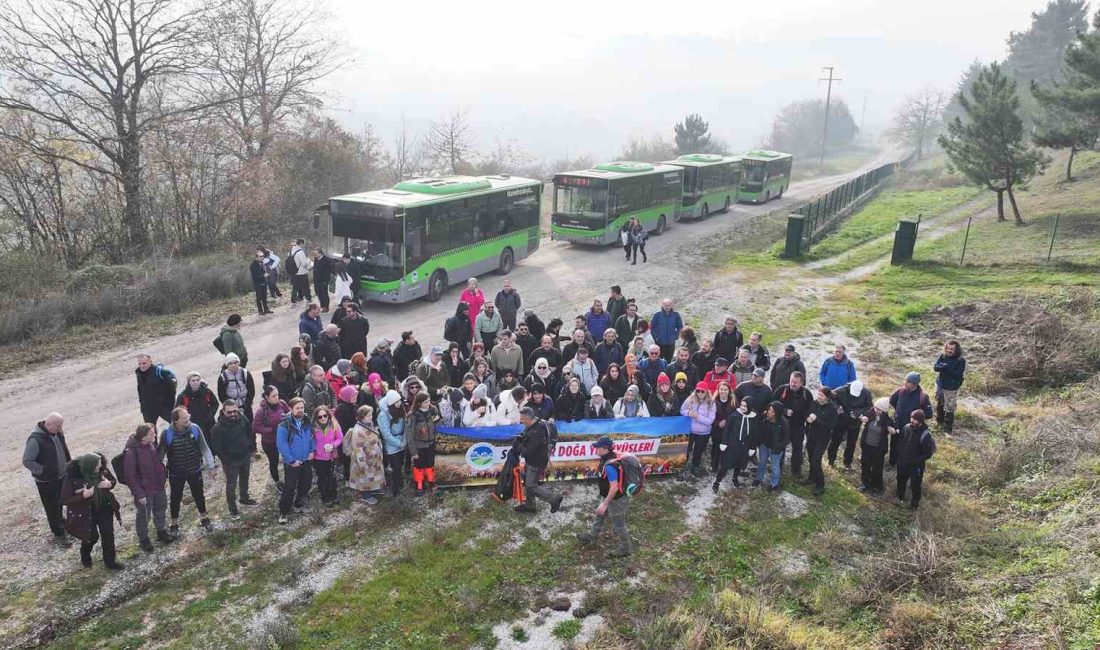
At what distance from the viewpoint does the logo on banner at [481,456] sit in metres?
10.5

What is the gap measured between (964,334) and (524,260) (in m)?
14.5

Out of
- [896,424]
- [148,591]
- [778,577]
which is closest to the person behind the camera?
[148,591]

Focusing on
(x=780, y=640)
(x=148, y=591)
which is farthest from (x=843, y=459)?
(x=148, y=591)

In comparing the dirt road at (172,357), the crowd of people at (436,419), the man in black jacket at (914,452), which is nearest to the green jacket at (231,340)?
the crowd of people at (436,419)

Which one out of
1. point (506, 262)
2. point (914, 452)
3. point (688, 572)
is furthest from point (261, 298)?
point (914, 452)

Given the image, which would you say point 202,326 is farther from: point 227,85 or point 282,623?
point 227,85

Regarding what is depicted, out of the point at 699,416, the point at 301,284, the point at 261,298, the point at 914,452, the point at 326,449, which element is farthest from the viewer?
the point at 301,284

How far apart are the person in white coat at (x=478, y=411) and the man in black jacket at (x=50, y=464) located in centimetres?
501

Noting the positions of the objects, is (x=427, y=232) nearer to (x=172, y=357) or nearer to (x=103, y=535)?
(x=172, y=357)

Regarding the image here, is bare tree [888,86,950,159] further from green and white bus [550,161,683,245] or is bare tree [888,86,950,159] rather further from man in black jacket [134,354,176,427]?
man in black jacket [134,354,176,427]

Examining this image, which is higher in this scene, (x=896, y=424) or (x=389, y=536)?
(x=896, y=424)

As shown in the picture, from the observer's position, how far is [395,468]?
10188mm

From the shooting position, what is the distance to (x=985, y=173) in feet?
102

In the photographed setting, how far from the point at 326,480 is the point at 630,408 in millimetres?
4549
